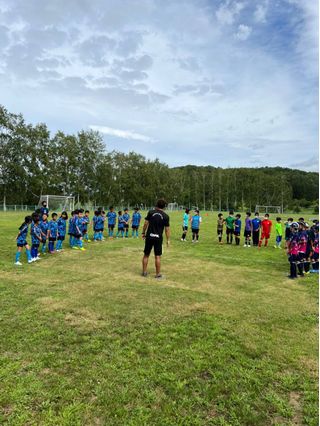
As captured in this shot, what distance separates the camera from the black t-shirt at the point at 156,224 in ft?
28.7

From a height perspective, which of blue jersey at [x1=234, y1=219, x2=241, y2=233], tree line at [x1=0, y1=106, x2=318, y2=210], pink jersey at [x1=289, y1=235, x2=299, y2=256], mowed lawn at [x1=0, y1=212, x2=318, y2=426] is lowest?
mowed lawn at [x1=0, y1=212, x2=318, y2=426]

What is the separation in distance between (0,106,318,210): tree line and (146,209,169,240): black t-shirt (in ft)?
109

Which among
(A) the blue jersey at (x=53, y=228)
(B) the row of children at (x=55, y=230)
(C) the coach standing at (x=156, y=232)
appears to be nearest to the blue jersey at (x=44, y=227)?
(B) the row of children at (x=55, y=230)

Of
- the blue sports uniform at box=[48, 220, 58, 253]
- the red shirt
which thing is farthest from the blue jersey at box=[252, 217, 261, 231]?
the blue sports uniform at box=[48, 220, 58, 253]

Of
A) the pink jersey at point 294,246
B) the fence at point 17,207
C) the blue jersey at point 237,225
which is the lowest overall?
the pink jersey at point 294,246

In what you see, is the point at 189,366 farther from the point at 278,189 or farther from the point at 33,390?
the point at 278,189

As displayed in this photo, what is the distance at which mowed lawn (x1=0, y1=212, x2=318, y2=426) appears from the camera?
135 inches

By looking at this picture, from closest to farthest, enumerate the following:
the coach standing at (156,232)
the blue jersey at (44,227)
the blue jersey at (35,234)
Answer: the coach standing at (156,232) → the blue jersey at (35,234) → the blue jersey at (44,227)

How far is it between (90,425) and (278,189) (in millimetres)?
98709

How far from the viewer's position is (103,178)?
225 ft

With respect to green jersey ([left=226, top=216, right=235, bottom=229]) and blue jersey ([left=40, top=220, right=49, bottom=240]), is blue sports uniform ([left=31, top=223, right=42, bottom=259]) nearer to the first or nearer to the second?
blue jersey ([left=40, top=220, right=49, bottom=240])

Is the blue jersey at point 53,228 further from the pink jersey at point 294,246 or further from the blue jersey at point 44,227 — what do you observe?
the pink jersey at point 294,246

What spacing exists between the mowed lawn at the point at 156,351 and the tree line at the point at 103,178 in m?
34.5

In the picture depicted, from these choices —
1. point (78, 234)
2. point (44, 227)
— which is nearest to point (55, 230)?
point (44, 227)
